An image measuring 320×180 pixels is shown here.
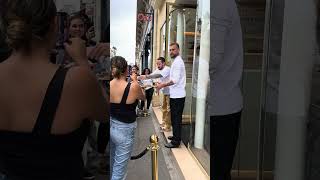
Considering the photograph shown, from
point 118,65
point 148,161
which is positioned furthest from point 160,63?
point 118,65

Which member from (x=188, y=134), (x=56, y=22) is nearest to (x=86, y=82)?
(x=56, y=22)

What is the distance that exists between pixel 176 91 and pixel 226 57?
9.57 feet

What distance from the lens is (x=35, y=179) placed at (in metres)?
1.06

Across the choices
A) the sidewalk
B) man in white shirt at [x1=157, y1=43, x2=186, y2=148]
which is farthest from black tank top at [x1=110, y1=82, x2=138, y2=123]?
man in white shirt at [x1=157, y1=43, x2=186, y2=148]

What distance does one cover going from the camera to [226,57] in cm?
166

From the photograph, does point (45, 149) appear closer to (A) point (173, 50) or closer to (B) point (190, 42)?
(A) point (173, 50)

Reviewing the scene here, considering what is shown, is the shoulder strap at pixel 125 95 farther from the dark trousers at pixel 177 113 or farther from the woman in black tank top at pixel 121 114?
the dark trousers at pixel 177 113

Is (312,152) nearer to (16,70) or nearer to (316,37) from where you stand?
(316,37)

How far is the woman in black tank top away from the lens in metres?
1.35

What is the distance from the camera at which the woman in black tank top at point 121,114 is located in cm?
135

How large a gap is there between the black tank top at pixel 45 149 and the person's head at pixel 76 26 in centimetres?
10

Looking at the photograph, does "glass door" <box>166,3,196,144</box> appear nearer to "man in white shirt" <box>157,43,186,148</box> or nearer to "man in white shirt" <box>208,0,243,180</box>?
"man in white shirt" <box>157,43,186,148</box>

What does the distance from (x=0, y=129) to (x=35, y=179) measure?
149mm

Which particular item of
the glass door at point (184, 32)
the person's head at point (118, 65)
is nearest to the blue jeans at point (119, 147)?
the person's head at point (118, 65)
